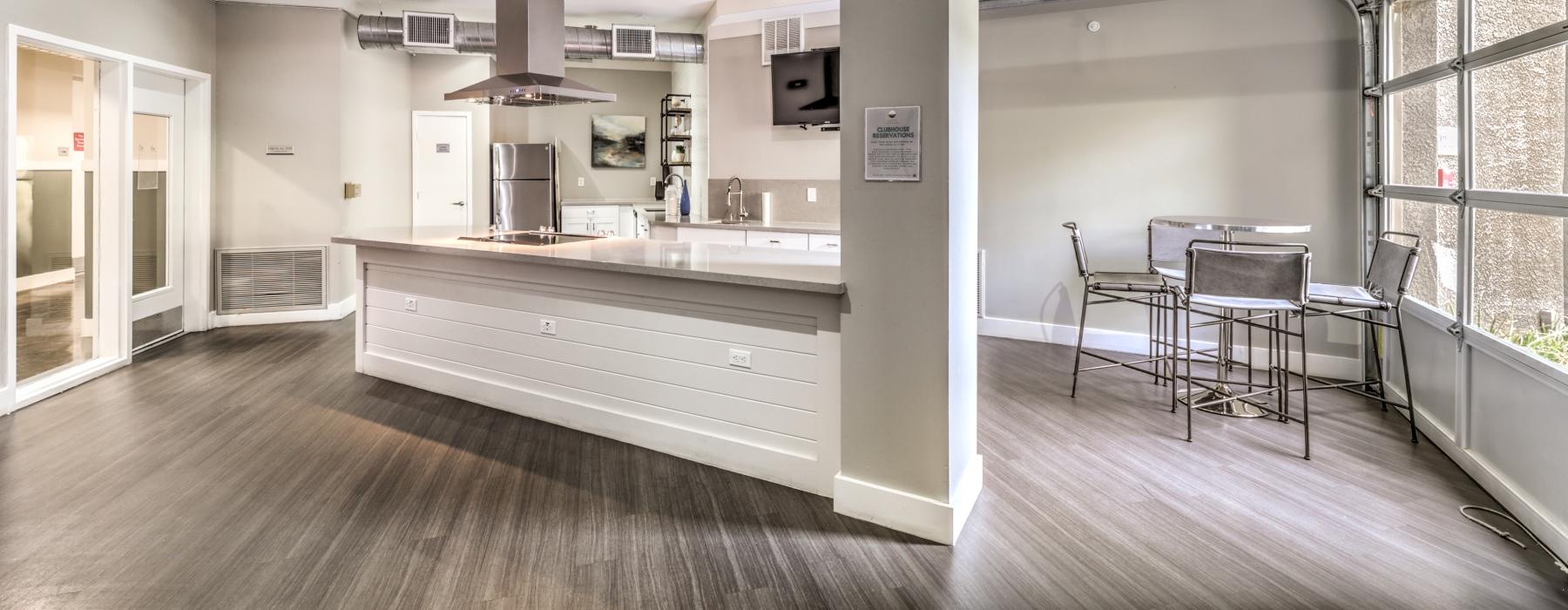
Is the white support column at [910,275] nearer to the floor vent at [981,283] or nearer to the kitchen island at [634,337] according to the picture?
the kitchen island at [634,337]

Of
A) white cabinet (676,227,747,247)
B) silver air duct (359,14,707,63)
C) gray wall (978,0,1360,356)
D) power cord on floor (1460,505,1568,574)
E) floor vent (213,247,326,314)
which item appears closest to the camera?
power cord on floor (1460,505,1568,574)

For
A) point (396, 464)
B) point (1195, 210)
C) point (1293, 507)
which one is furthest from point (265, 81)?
point (1293, 507)

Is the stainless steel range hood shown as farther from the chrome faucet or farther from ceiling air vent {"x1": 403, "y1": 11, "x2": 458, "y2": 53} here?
ceiling air vent {"x1": 403, "y1": 11, "x2": 458, "y2": 53}

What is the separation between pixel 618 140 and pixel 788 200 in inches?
169

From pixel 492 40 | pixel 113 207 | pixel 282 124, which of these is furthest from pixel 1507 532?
pixel 282 124

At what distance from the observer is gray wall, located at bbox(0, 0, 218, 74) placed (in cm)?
439

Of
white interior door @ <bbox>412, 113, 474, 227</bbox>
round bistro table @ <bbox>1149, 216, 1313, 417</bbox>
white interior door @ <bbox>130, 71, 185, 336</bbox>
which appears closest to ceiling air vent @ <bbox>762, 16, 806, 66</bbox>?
round bistro table @ <bbox>1149, 216, 1313, 417</bbox>

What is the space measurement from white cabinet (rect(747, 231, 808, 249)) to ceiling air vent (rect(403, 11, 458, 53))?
307 centimetres

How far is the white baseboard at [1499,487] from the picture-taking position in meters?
2.51

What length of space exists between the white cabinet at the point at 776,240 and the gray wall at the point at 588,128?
4.56 metres

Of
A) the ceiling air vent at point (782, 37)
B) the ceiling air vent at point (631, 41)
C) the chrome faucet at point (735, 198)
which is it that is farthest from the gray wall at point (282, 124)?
the ceiling air vent at point (782, 37)

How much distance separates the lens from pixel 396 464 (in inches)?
134

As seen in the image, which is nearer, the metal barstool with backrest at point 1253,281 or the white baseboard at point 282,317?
the metal barstool with backrest at point 1253,281

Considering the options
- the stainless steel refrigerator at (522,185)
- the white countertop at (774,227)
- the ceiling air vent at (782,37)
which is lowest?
the white countertop at (774,227)
